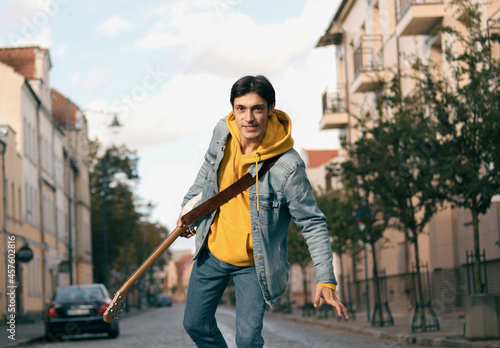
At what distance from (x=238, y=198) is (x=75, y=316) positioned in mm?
15363

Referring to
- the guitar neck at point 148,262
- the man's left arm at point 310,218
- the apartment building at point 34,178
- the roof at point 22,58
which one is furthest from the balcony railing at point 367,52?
the guitar neck at point 148,262

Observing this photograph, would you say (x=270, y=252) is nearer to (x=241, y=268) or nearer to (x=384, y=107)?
(x=241, y=268)

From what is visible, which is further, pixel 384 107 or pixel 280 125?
pixel 384 107

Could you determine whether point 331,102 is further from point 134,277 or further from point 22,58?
point 134,277

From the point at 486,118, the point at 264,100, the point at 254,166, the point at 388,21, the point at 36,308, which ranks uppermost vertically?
the point at 388,21

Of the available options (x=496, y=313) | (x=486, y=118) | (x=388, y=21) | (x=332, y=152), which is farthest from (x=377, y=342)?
(x=332, y=152)

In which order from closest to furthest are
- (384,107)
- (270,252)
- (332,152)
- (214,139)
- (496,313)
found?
(270,252) → (214,139) → (496,313) → (384,107) → (332,152)

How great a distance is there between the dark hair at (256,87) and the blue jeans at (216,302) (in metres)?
0.92

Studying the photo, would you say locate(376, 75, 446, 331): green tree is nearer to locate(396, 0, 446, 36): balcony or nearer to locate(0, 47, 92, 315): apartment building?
locate(396, 0, 446, 36): balcony

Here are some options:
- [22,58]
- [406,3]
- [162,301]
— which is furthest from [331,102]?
[162,301]

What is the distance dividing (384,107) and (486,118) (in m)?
4.56

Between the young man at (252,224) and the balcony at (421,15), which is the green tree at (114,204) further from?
the young man at (252,224)

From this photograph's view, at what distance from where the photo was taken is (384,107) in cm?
1791

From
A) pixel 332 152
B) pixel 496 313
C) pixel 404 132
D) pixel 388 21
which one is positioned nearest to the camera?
pixel 496 313
